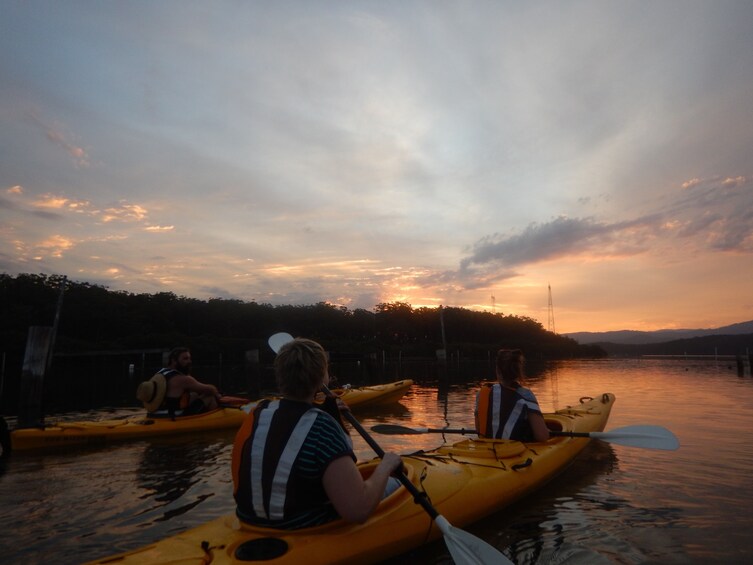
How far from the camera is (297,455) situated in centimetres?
248

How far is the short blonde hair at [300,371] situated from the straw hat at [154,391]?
279 inches

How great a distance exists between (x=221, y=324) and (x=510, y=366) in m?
63.3

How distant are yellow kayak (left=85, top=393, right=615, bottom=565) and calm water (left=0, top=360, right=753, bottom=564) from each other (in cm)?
Answer: 22

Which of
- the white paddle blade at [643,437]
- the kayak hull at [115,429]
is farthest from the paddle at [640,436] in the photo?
the kayak hull at [115,429]

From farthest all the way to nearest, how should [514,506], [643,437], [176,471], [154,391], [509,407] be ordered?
[154,391]
[176,471]
[643,437]
[509,407]
[514,506]

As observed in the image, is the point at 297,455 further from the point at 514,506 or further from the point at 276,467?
the point at 514,506

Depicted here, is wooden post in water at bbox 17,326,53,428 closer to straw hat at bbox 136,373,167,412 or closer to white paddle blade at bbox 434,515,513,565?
straw hat at bbox 136,373,167,412

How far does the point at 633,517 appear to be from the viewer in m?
4.73

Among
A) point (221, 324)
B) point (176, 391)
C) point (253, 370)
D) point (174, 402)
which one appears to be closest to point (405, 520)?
point (176, 391)

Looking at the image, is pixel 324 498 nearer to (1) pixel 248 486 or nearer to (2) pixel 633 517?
(1) pixel 248 486

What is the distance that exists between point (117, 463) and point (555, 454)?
19.6 ft

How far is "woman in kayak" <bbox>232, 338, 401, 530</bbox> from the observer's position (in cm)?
248

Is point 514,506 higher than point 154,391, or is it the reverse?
point 154,391

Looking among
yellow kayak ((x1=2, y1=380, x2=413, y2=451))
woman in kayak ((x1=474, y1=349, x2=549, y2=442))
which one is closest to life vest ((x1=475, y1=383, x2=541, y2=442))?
woman in kayak ((x1=474, y1=349, x2=549, y2=442))
